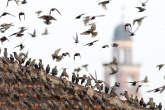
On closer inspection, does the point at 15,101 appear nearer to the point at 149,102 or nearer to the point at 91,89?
the point at 91,89

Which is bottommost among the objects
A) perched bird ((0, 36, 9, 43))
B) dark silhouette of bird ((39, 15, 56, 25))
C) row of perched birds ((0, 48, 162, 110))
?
row of perched birds ((0, 48, 162, 110))

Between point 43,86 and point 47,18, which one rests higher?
point 47,18

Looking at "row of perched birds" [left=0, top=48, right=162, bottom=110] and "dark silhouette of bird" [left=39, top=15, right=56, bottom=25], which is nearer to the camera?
"row of perched birds" [left=0, top=48, right=162, bottom=110]

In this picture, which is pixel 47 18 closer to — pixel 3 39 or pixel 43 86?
pixel 3 39

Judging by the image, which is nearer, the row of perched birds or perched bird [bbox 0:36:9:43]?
the row of perched birds

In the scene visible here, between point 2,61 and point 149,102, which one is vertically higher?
point 2,61

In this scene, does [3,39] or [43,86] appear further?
[3,39]

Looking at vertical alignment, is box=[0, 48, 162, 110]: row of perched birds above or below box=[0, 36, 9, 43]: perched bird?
below

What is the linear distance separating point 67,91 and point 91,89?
113 cm

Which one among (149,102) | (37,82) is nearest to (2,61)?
(37,82)

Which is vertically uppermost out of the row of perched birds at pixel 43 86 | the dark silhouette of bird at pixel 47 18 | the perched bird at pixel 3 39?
the dark silhouette of bird at pixel 47 18

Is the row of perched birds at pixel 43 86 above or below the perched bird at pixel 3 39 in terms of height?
below

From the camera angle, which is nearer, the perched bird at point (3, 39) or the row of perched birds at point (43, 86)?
the row of perched birds at point (43, 86)

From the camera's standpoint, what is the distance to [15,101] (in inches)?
862
